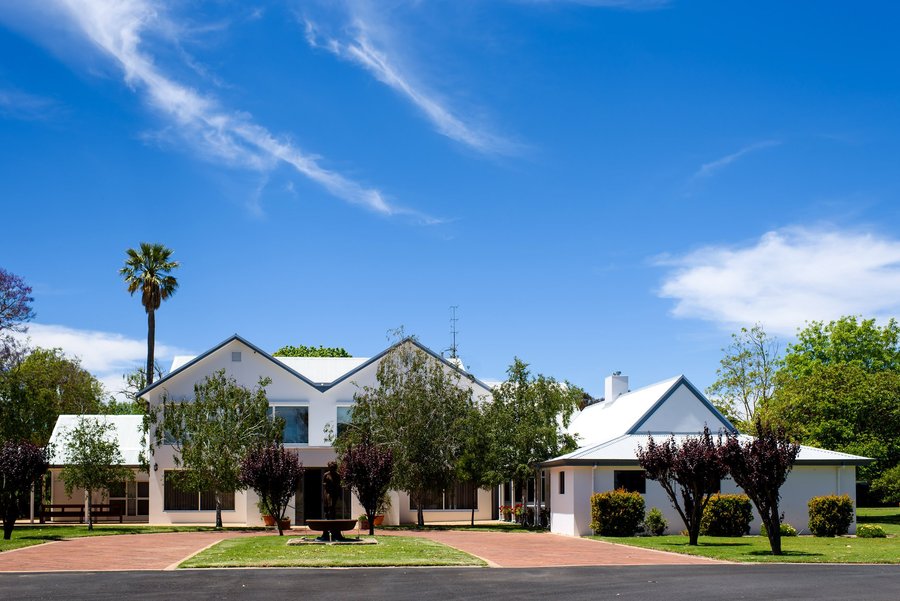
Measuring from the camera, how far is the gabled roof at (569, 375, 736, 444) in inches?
1560

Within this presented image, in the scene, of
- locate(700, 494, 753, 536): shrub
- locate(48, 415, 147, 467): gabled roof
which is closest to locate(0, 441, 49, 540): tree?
locate(48, 415, 147, 467): gabled roof

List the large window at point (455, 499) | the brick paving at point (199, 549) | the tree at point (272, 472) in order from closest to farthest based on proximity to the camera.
Answer: 1. the brick paving at point (199, 549)
2. the tree at point (272, 472)
3. the large window at point (455, 499)

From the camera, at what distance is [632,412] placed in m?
41.2

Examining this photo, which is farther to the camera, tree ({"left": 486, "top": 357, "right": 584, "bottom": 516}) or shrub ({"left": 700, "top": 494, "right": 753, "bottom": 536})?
tree ({"left": 486, "top": 357, "right": 584, "bottom": 516})

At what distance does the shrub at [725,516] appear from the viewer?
A: 1357 inches

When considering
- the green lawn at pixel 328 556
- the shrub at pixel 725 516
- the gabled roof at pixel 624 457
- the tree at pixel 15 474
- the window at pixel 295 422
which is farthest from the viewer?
the window at pixel 295 422

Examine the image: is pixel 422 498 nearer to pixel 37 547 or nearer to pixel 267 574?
pixel 37 547

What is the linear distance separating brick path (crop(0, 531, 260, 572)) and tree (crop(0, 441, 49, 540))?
76.7 inches

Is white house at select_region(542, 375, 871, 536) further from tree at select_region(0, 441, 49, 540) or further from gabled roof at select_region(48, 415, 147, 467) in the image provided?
gabled roof at select_region(48, 415, 147, 467)

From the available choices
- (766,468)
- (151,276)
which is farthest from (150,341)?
(766,468)

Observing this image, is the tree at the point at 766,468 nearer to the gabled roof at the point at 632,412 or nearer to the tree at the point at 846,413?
Answer: the gabled roof at the point at 632,412

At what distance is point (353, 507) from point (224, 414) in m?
7.51

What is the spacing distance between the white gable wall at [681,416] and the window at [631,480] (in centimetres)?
297

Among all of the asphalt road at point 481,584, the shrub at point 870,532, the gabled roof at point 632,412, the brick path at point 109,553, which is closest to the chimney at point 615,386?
the gabled roof at point 632,412
